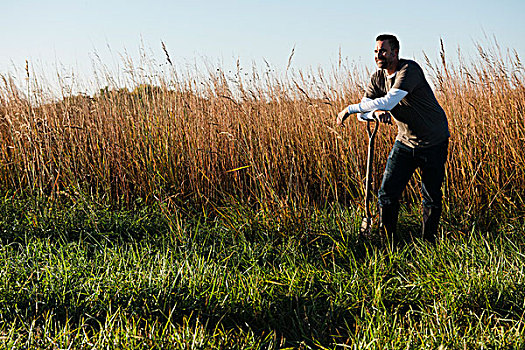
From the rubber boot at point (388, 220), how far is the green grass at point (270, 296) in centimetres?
14

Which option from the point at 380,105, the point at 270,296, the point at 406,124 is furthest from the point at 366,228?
the point at 270,296

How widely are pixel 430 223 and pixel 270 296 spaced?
1.37 meters

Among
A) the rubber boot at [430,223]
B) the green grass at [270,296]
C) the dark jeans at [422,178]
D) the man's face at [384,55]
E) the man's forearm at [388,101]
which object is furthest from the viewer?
the rubber boot at [430,223]

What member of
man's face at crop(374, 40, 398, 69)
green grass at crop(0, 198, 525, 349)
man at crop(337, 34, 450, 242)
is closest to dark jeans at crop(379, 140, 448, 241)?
man at crop(337, 34, 450, 242)

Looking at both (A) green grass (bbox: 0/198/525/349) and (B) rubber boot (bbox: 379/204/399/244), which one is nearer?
(A) green grass (bbox: 0/198/525/349)

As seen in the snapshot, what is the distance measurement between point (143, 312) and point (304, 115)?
9.55 feet

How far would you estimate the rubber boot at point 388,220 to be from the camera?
3.36 meters

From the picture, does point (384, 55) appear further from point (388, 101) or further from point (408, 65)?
point (388, 101)

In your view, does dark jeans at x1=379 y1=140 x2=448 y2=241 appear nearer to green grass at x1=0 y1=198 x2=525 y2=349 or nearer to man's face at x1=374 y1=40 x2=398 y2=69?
green grass at x1=0 y1=198 x2=525 y2=349

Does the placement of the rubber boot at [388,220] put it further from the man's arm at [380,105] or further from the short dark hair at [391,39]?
the short dark hair at [391,39]

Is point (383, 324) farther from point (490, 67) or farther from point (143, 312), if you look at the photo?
point (490, 67)

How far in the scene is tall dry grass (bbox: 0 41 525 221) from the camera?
4.00 m

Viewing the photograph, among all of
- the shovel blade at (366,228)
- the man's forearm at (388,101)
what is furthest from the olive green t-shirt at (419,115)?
the shovel blade at (366,228)

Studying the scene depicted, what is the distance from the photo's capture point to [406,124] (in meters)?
3.20
